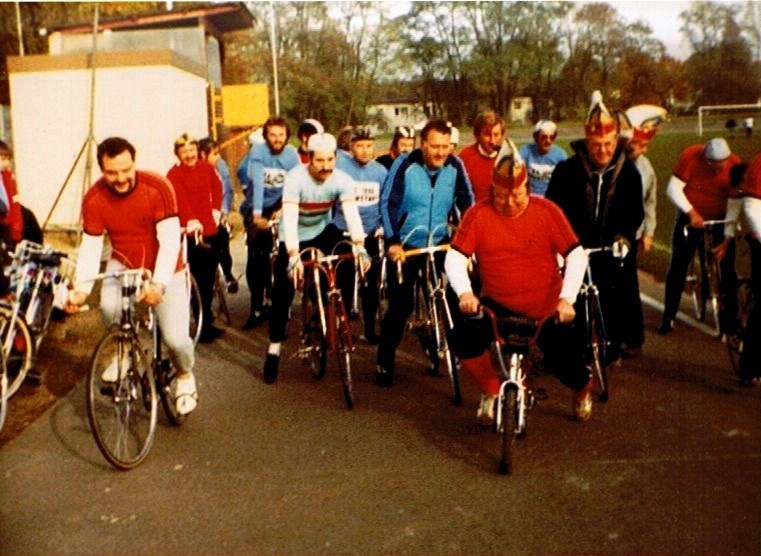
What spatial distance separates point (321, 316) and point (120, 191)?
186 cm

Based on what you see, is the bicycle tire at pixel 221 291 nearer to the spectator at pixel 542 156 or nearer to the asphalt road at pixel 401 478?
the asphalt road at pixel 401 478

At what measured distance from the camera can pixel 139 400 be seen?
5.63 meters

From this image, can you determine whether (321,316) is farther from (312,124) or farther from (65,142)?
(65,142)

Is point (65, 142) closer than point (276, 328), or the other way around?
point (276, 328)

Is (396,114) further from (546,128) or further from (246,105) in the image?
(246,105)

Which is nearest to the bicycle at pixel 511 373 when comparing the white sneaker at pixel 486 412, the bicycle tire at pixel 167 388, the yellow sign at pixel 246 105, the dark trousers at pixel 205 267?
the white sneaker at pixel 486 412

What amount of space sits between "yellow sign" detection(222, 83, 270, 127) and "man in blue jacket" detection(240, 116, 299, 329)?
1523 cm

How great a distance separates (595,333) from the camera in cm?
615

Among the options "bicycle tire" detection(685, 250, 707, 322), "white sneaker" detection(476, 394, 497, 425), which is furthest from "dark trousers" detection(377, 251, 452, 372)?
"bicycle tire" detection(685, 250, 707, 322)

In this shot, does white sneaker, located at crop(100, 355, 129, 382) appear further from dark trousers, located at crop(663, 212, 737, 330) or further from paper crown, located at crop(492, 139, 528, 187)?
dark trousers, located at crop(663, 212, 737, 330)

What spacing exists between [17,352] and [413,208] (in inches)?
130

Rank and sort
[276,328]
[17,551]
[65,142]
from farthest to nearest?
[65,142] → [276,328] → [17,551]

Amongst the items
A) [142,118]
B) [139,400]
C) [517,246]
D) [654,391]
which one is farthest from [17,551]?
[142,118]

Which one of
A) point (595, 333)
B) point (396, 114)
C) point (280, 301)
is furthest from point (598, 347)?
point (396, 114)
